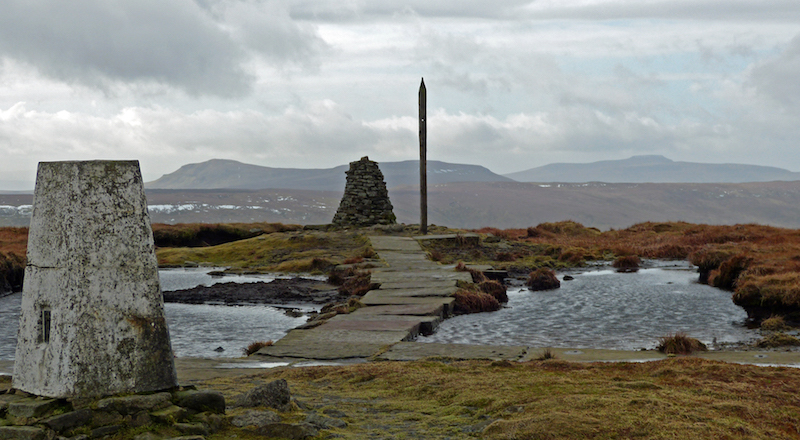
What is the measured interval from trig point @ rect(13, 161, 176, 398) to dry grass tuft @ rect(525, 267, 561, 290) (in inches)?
491

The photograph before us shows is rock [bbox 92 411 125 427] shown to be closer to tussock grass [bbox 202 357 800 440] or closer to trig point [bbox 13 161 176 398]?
trig point [bbox 13 161 176 398]

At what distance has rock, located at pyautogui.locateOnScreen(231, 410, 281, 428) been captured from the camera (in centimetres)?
461

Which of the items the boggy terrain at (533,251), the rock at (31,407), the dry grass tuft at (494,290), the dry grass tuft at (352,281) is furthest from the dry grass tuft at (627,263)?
the rock at (31,407)

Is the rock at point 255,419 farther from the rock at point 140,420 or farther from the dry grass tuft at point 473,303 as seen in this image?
Answer: the dry grass tuft at point 473,303

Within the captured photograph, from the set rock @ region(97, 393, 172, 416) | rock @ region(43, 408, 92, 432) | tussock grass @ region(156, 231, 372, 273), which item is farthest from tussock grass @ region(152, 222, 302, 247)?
rock @ region(43, 408, 92, 432)

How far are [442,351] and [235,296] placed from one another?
25.9 ft

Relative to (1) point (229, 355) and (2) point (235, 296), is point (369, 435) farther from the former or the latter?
(2) point (235, 296)

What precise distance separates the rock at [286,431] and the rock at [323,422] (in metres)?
0.19

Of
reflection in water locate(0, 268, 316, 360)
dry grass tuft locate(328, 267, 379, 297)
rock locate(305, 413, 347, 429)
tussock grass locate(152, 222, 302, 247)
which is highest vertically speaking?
tussock grass locate(152, 222, 302, 247)

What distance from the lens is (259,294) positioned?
15281 millimetres

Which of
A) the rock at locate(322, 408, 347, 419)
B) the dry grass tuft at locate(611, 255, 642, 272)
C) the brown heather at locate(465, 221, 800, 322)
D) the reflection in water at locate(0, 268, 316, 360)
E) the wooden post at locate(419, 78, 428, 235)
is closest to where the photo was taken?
the rock at locate(322, 408, 347, 419)

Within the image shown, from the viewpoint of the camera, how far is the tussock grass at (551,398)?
445cm

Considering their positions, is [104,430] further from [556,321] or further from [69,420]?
[556,321]

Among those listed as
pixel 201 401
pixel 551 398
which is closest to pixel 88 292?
pixel 201 401
